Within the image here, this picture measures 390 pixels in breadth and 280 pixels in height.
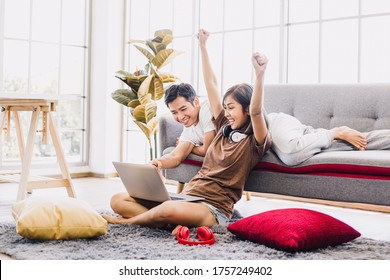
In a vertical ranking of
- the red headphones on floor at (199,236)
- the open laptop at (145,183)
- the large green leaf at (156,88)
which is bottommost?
the red headphones on floor at (199,236)

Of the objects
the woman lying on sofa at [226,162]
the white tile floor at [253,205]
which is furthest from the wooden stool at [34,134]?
the woman lying on sofa at [226,162]

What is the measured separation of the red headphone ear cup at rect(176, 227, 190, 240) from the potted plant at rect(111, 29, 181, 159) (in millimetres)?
2127

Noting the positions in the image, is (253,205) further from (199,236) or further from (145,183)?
(199,236)

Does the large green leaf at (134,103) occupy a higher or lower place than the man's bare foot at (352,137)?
higher

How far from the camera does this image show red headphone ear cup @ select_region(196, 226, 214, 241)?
2.46 m

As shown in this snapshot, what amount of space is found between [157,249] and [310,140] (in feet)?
3.67

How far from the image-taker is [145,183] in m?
2.79

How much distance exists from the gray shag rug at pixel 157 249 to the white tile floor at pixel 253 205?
1.87 ft

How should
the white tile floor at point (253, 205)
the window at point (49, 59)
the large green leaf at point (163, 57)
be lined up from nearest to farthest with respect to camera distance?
the white tile floor at point (253, 205) → the large green leaf at point (163, 57) → the window at point (49, 59)

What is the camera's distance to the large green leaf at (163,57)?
15.1 ft

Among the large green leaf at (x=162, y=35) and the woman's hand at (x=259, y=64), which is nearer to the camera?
the woman's hand at (x=259, y=64)

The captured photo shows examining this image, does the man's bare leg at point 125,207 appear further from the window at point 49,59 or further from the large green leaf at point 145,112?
the window at point 49,59
